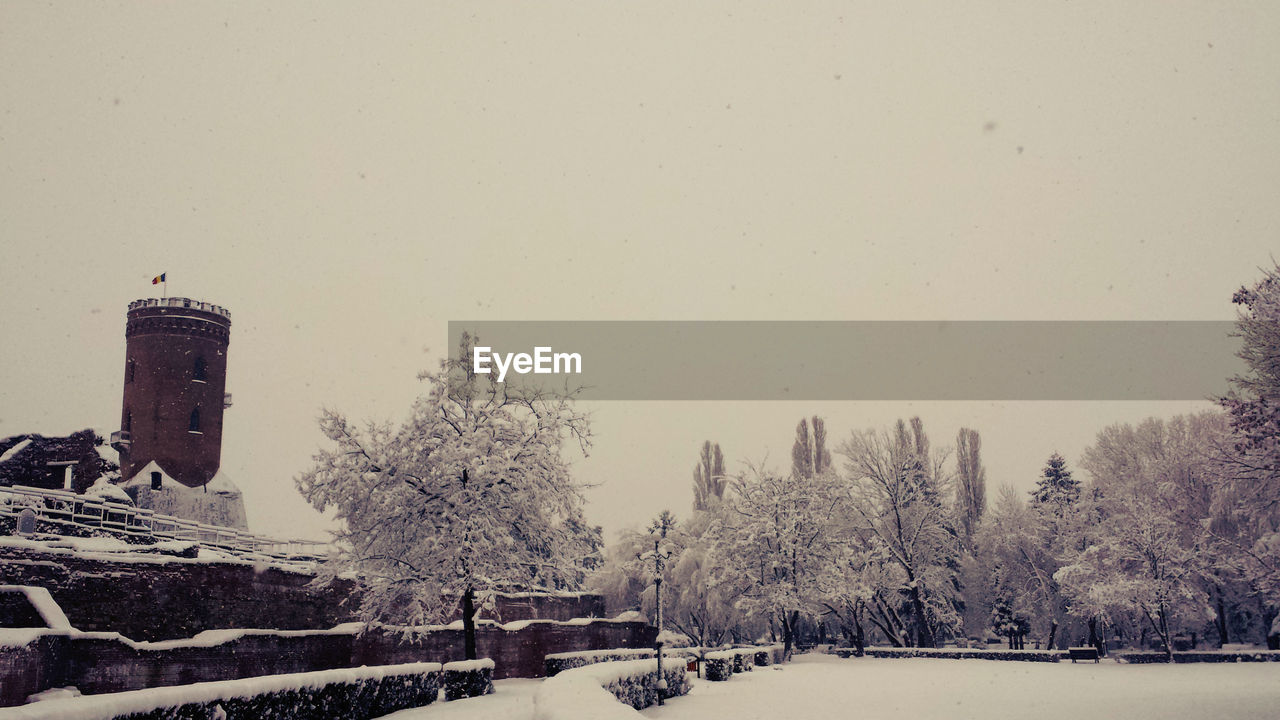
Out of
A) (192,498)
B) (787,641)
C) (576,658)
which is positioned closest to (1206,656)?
(787,641)

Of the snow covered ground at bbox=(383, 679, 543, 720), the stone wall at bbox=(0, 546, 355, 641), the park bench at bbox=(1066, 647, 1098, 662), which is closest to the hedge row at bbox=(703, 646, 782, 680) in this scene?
the snow covered ground at bbox=(383, 679, 543, 720)

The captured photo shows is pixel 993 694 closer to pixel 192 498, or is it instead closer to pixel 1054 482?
pixel 192 498

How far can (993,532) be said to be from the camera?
5619 centimetres

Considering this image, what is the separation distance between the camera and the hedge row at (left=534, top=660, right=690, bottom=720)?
933cm

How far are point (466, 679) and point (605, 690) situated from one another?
907 cm

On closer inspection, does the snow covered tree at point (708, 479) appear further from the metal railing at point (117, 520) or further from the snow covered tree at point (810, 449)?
the metal railing at point (117, 520)

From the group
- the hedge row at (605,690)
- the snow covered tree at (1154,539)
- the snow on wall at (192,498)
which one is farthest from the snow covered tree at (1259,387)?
the snow on wall at (192,498)

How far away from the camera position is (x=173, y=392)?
146ft

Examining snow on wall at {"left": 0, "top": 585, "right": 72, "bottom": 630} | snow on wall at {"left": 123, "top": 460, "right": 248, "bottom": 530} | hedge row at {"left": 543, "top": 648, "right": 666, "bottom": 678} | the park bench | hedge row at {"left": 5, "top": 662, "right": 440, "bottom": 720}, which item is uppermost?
snow on wall at {"left": 123, "top": 460, "right": 248, "bottom": 530}

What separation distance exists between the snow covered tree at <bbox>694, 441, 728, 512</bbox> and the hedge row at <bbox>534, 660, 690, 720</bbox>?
42.5 meters

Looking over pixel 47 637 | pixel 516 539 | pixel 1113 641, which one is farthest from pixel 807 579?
pixel 47 637

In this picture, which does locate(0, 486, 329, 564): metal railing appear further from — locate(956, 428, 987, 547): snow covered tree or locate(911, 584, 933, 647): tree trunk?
locate(956, 428, 987, 547): snow covered tree

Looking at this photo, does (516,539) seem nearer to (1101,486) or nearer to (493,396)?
(493,396)

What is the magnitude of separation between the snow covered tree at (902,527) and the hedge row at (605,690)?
28332 millimetres
